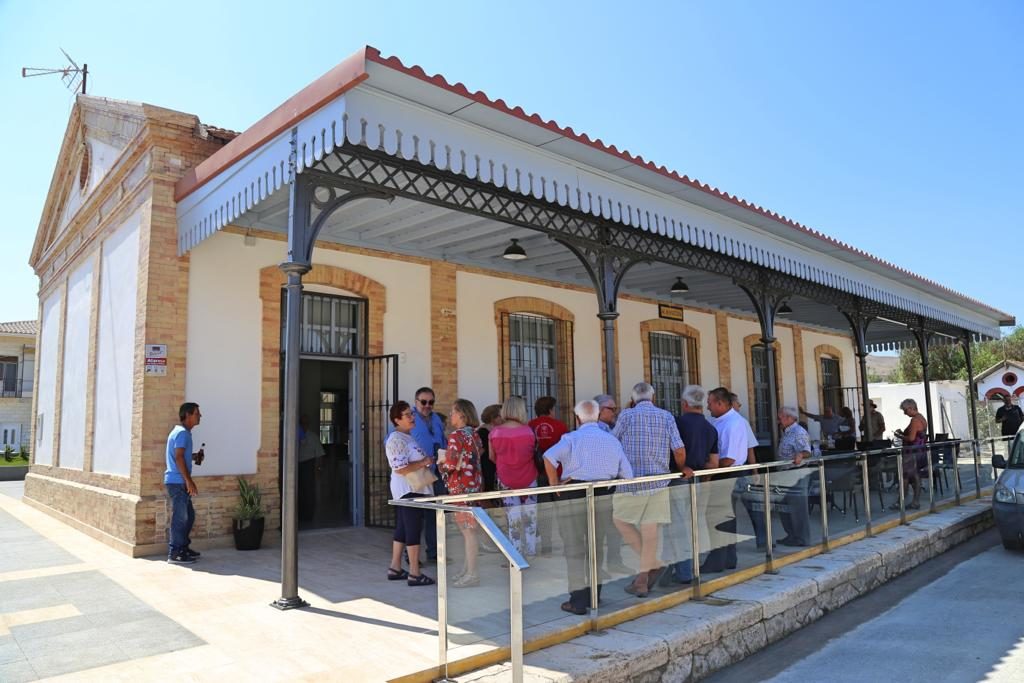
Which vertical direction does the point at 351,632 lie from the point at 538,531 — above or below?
below

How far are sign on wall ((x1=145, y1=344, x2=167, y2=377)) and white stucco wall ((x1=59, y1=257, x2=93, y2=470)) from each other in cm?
289

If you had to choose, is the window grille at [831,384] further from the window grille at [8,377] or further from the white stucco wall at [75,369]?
the window grille at [8,377]

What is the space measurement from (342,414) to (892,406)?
22941 millimetres

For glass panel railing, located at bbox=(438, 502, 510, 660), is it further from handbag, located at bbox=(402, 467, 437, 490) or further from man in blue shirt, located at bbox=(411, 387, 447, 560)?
man in blue shirt, located at bbox=(411, 387, 447, 560)

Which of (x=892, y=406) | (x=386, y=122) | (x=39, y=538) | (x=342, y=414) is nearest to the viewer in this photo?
(x=386, y=122)

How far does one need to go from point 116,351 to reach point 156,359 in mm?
1385

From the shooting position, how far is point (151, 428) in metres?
6.82

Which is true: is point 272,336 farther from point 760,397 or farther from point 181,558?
point 760,397

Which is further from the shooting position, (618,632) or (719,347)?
(719,347)

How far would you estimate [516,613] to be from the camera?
11.3 feet

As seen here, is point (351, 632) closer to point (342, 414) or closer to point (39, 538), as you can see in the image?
point (39, 538)

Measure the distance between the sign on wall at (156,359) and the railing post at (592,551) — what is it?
487 centimetres

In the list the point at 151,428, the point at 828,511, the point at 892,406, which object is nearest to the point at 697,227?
the point at 828,511

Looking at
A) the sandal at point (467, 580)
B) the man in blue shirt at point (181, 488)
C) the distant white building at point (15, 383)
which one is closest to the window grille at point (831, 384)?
the man in blue shirt at point (181, 488)
